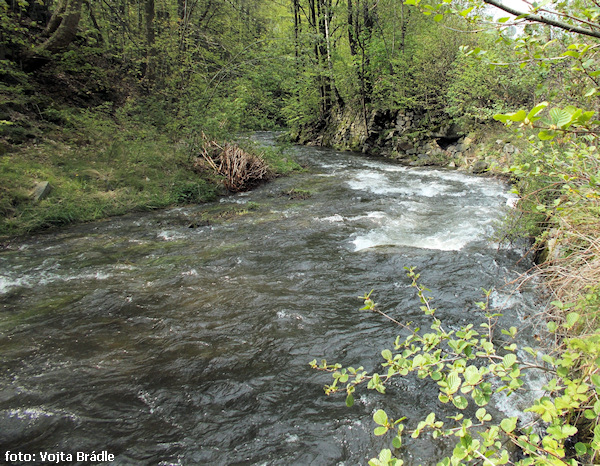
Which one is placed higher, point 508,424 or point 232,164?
point 508,424

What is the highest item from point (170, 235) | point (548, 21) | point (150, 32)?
point (150, 32)

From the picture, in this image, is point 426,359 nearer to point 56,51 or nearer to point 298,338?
point 298,338

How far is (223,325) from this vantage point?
4.19m

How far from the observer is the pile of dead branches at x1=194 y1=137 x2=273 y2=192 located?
431 inches

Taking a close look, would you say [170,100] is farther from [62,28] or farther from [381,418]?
[381,418]

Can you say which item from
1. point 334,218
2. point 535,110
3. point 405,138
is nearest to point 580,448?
point 535,110

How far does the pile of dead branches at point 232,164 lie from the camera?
35.9ft

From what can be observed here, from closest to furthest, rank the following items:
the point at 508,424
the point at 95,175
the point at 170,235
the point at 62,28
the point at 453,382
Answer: the point at 508,424 < the point at 453,382 < the point at 170,235 < the point at 95,175 < the point at 62,28

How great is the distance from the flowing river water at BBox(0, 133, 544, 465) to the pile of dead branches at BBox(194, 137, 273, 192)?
2.92 metres

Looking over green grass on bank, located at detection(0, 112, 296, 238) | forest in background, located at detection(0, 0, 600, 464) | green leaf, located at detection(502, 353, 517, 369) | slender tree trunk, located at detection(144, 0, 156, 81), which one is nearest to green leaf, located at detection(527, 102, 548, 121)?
green leaf, located at detection(502, 353, 517, 369)

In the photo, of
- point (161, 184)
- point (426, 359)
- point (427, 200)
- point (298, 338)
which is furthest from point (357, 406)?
point (161, 184)

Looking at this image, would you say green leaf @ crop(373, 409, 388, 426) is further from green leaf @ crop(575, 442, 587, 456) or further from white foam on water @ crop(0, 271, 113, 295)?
white foam on water @ crop(0, 271, 113, 295)

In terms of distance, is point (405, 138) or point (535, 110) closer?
point (535, 110)

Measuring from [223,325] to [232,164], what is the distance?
7.74 metres
